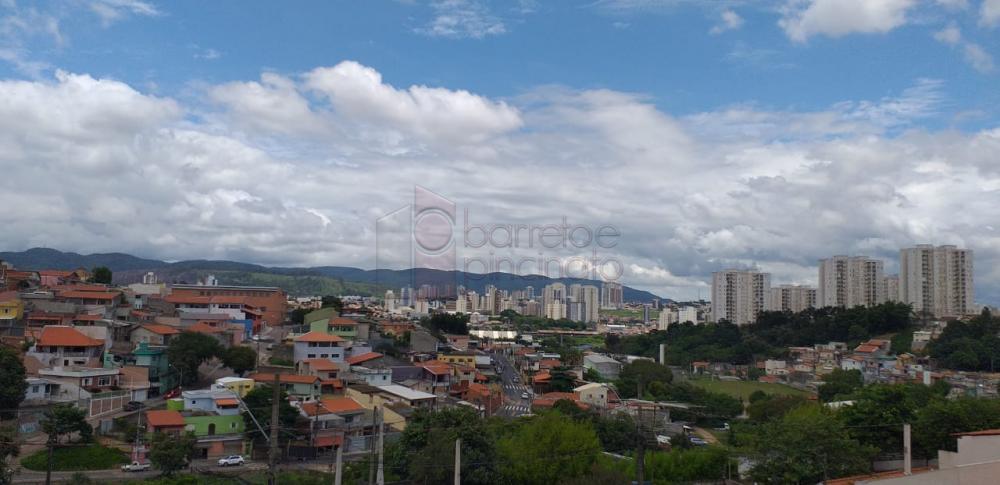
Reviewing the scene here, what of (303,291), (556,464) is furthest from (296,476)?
(303,291)

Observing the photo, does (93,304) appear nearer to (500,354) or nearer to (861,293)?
(500,354)

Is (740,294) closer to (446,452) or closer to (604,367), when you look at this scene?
(604,367)

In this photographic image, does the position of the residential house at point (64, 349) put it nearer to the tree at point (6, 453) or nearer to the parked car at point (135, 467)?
the parked car at point (135, 467)

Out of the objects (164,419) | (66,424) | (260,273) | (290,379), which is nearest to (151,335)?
(290,379)

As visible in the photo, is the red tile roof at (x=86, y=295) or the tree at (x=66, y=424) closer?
the tree at (x=66, y=424)

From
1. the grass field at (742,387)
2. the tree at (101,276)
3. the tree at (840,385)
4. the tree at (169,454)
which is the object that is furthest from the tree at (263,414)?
the grass field at (742,387)

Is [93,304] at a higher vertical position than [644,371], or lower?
higher

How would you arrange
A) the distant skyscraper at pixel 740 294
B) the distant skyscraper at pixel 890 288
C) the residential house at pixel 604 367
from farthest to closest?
the distant skyscraper at pixel 740 294 → the distant skyscraper at pixel 890 288 → the residential house at pixel 604 367
